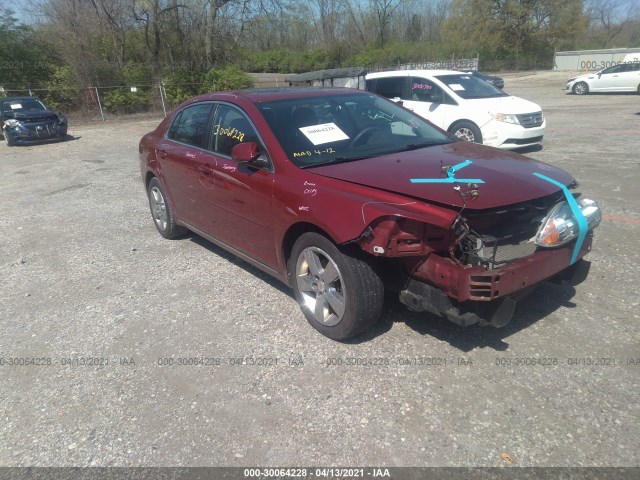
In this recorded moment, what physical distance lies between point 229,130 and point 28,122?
14341 mm

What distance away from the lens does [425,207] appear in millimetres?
2838

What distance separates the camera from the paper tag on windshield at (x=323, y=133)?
380cm

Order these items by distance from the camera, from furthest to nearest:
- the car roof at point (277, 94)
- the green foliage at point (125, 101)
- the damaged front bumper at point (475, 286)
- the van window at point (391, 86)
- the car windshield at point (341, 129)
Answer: the green foliage at point (125, 101) < the van window at point (391, 86) < the car roof at point (277, 94) < the car windshield at point (341, 129) < the damaged front bumper at point (475, 286)

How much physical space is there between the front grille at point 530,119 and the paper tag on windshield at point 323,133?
695cm

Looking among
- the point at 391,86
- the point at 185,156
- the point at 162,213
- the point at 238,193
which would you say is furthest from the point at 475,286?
the point at 391,86

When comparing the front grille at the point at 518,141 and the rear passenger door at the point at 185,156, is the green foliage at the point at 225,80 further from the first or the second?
the rear passenger door at the point at 185,156

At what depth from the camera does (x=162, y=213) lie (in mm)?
5762

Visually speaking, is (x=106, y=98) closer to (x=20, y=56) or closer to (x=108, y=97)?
(x=108, y=97)

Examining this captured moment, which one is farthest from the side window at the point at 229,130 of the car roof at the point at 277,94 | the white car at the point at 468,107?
the white car at the point at 468,107

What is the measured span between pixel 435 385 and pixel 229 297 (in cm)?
201

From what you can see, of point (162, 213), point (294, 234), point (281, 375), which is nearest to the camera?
point (281, 375)

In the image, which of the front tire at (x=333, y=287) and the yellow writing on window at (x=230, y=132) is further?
the yellow writing on window at (x=230, y=132)

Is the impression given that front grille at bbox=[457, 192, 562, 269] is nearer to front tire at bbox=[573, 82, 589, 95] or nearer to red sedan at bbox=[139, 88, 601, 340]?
red sedan at bbox=[139, 88, 601, 340]

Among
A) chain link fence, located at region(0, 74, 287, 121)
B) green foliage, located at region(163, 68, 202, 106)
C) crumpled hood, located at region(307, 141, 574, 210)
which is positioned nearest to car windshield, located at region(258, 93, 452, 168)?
crumpled hood, located at region(307, 141, 574, 210)
